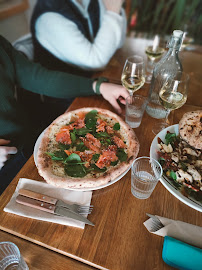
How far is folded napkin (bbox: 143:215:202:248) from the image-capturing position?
0.60m

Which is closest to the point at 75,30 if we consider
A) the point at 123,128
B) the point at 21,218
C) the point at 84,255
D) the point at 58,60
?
the point at 58,60

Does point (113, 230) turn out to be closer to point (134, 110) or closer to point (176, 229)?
point (176, 229)

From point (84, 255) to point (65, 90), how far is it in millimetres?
980

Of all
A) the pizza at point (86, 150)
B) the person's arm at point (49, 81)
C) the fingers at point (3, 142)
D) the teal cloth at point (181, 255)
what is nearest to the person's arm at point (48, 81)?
the person's arm at point (49, 81)

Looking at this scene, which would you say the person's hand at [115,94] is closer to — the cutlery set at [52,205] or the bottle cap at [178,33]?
the bottle cap at [178,33]

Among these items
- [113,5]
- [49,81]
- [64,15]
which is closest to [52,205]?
[49,81]

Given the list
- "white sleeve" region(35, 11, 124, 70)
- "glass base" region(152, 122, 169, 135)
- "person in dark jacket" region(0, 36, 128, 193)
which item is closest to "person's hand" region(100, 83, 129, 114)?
"person in dark jacket" region(0, 36, 128, 193)

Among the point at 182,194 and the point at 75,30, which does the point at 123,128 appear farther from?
the point at 75,30

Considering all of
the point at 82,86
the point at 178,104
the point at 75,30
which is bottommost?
the point at 82,86

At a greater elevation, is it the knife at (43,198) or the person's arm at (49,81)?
the person's arm at (49,81)

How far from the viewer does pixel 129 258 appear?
0.58 m

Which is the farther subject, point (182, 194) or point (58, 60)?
point (58, 60)

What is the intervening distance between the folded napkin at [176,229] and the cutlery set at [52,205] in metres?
0.21

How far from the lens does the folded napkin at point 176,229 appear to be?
60 centimetres
